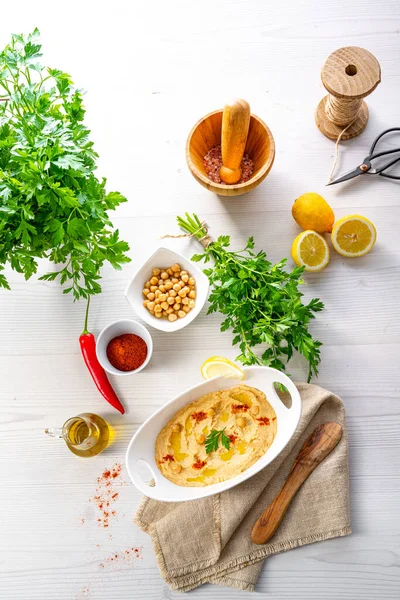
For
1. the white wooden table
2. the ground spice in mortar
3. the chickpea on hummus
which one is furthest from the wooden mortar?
the chickpea on hummus

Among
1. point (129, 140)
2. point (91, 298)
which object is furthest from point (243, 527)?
point (129, 140)

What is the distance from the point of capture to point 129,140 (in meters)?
1.94

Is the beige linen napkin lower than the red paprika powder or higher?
lower

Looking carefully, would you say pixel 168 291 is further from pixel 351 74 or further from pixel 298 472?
pixel 351 74

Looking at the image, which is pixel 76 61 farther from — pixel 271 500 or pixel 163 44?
pixel 271 500

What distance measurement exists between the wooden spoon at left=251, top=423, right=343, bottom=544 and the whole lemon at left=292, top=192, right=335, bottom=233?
685 millimetres

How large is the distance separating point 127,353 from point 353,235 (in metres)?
0.87

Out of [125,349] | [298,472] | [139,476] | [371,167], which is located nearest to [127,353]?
[125,349]

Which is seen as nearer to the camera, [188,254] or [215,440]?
[215,440]

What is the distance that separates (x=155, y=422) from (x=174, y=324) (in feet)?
1.09

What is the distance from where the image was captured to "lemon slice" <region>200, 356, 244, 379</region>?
1.69 meters

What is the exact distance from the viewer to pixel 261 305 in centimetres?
167

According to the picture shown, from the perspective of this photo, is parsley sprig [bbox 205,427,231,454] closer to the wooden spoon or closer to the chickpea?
the chickpea

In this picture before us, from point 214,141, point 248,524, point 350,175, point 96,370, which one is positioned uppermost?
point 214,141
